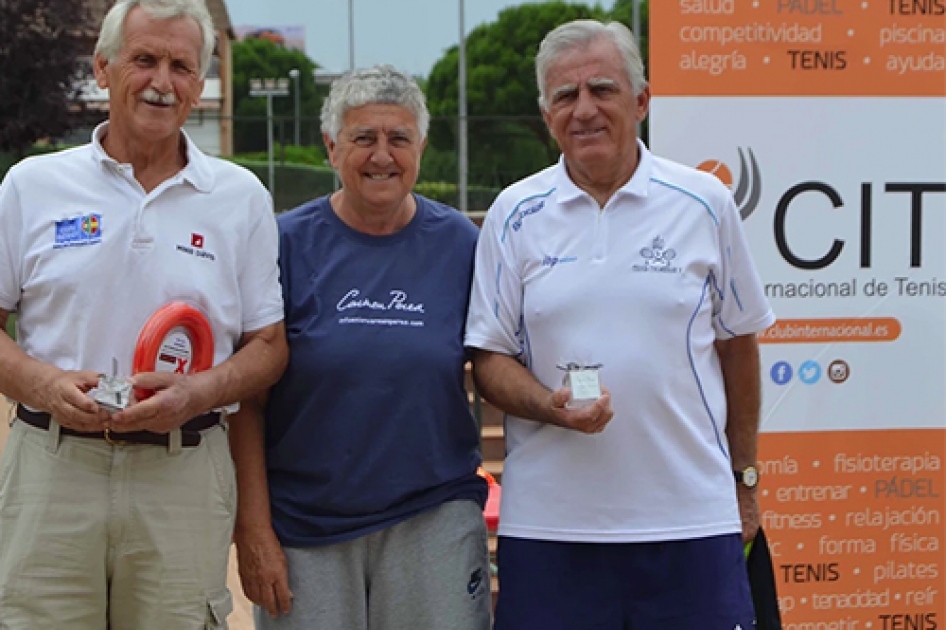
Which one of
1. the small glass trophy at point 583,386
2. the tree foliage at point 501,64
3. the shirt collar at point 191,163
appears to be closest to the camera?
the small glass trophy at point 583,386

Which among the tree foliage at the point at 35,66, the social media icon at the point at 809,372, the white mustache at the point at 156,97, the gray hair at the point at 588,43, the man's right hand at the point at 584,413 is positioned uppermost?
the tree foliage at the point at 35,66

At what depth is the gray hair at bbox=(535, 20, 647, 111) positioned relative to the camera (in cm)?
278

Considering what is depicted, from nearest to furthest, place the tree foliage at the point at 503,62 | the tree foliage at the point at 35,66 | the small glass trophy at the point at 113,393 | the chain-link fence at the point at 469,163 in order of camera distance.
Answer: the small glass trophy at the point at 113,393 < the chain-link fence at the point at 469,163 < the tree foliage at the point at 35,66 < the tree foliage at the point at 503,62

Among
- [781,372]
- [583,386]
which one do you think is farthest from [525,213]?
[781,372]

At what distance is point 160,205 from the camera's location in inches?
103

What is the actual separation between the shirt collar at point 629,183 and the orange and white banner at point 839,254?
3.27 feet

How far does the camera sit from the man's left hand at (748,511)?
302cm

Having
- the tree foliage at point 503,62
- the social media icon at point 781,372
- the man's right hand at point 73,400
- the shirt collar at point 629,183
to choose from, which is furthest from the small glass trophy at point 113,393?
the tree foliage at point 503,62

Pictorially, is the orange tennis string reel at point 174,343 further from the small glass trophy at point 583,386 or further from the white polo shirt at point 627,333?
the small glass trophy at point 583,386

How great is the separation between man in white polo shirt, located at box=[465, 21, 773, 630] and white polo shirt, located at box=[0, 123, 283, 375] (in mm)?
645

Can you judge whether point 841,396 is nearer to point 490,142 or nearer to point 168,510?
point 168,510

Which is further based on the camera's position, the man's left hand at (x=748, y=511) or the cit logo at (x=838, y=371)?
the cit logo at (x=838, y=371)

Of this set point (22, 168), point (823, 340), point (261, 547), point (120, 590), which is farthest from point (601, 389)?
point (823, 340)

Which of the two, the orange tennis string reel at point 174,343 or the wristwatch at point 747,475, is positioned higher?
the orange tennis string reel at point 174,343
